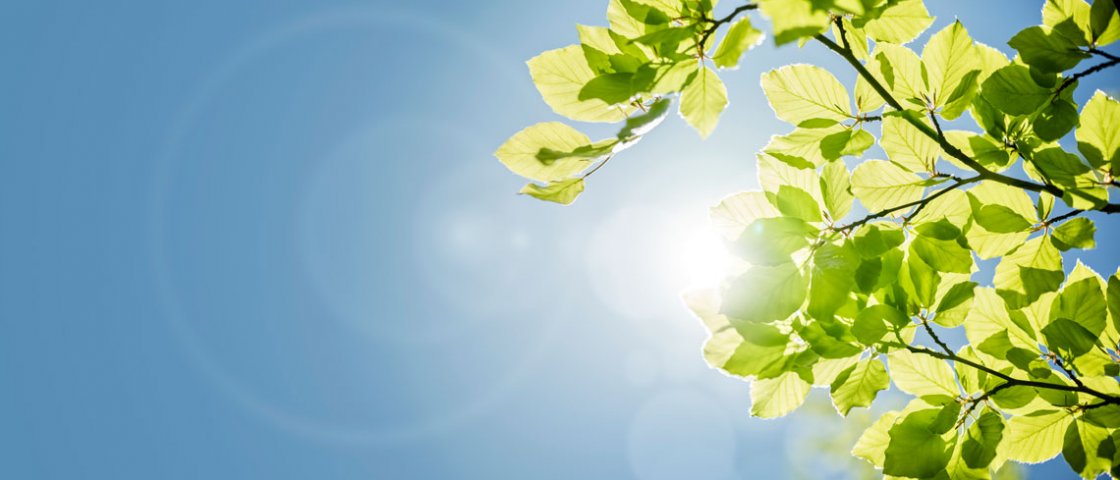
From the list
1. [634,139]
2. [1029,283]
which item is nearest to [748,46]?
[634,139]

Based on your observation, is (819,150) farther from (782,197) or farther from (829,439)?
(829,439)

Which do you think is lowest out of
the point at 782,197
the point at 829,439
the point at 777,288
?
the point at 829,439

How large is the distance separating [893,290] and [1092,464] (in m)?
0.64

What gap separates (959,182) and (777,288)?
0.42m

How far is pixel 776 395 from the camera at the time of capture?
3.87ft

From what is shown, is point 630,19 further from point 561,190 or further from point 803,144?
point 803,144

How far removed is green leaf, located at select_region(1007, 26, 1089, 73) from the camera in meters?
1.13

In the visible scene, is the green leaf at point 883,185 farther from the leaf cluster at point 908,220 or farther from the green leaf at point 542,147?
the green leaf at point 542,147

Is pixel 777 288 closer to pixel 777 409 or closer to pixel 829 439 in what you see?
pixel 777 409

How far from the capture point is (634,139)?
826mm

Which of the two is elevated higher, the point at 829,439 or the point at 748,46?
the point at 748,46

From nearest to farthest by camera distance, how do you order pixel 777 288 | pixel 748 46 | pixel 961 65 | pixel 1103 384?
pixel 748 46, pixel 777 288, pixel 961 65, pixel 1103 384

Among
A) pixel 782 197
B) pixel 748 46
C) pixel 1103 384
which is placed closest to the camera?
pixel 748 46

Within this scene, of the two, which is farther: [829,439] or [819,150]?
[829,439]
